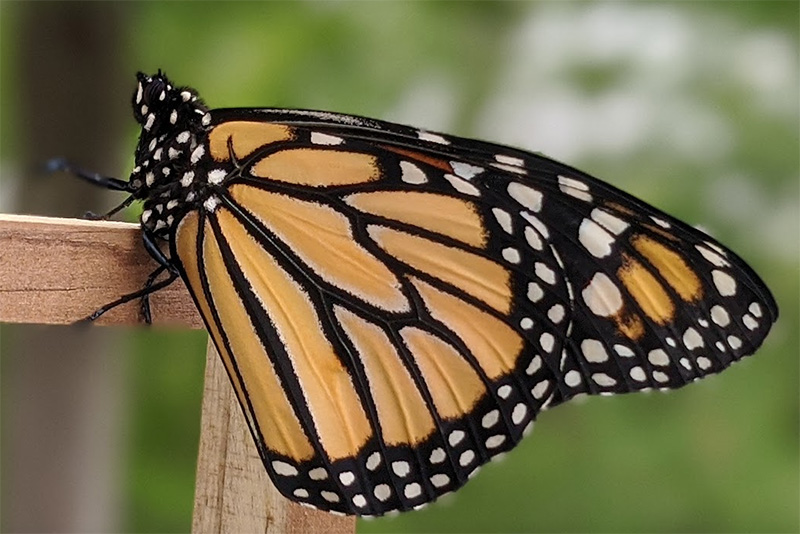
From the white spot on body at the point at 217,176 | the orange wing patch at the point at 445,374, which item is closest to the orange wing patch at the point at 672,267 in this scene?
the orange wing patch at the point at 445,374

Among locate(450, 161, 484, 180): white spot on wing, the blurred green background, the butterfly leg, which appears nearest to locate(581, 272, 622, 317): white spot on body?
locate(450, 161, 484, 180): white spot on wing

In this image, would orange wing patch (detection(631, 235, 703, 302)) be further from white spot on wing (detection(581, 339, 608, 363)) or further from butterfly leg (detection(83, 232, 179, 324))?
butterfly leg (detection(83, 232, 179, 324))

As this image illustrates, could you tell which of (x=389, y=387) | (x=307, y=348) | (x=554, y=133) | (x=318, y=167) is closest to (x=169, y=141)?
(x=318, y=167)

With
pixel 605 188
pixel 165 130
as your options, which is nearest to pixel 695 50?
pixel 605 188

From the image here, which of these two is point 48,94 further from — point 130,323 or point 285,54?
point 130,323

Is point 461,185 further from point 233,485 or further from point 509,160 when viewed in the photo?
point 233,485

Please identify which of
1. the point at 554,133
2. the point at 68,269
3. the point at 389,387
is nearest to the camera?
the point at 68,269

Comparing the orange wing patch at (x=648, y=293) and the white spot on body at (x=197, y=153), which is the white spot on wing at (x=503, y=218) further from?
the white spot on body at (x=197, y=153)
